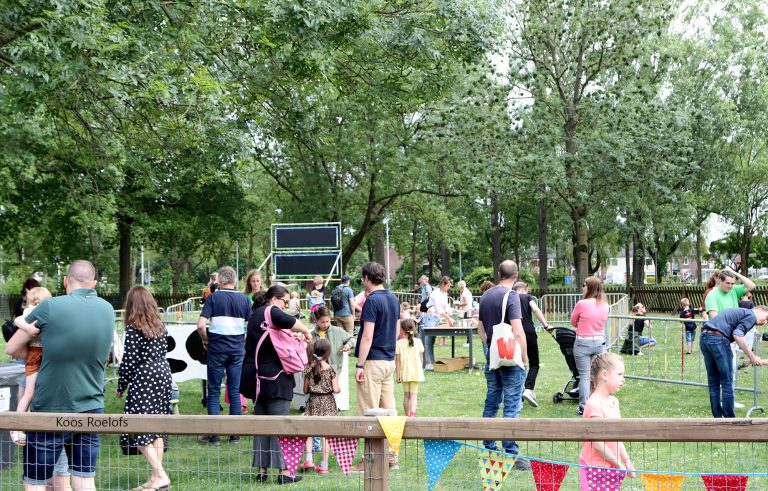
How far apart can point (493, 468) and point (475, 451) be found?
0.37 m

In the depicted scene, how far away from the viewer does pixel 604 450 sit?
4328 millimetres

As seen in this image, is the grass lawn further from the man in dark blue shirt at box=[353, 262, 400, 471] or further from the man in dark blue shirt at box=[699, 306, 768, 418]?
the man in dark blue shirt at box=[699, 306, 768, 418]

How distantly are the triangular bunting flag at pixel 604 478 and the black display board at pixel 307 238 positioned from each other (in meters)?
22.2

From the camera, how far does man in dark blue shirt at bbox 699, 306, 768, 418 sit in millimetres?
9227

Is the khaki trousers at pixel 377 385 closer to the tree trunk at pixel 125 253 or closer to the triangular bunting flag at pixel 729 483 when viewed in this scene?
the triangular bunting flag at pixel 729 483

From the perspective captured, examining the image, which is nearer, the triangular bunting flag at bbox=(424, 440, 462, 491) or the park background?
the triangular bunting flag at bbox=(424, 440, 462, 491)

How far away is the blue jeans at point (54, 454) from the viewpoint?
15.6 feet

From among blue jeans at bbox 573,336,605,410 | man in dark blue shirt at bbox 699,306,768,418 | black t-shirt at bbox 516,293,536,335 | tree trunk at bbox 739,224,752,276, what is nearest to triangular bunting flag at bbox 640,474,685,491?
man in dark blue shirt at bbox 699,306,768,418

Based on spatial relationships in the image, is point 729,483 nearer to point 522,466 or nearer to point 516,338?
point 522,466

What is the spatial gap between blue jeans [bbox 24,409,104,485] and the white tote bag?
371 centimetres

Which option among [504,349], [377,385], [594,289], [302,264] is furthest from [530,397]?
[302,264]

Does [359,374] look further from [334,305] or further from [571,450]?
[334,305]

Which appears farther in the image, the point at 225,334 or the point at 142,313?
the point at 225,334

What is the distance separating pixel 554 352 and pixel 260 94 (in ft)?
35.0
